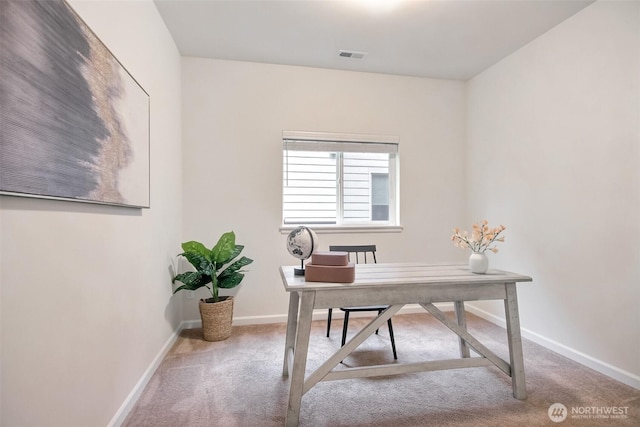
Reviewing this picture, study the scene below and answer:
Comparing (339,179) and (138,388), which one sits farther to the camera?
(339,179)

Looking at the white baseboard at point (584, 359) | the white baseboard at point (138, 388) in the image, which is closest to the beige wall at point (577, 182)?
the white baseboard at point (584, 359)

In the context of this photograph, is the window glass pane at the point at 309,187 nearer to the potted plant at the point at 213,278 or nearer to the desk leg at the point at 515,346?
the potted plant at the point at 213,278

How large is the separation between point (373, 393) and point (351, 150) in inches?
93.0

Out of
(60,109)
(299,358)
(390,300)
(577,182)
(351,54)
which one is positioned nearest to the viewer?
(60,109)

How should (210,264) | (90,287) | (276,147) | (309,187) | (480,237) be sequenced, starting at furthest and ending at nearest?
(309,187) < (276,147) < (210,264) < (480,237) < (90,287)

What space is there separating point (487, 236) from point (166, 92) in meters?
2.71

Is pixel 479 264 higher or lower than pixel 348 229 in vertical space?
lower

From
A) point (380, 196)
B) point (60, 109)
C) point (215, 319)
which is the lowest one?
point (215, 319)

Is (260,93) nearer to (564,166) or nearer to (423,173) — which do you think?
(423,173)

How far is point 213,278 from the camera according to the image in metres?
2.60

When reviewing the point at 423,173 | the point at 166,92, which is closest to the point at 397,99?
the point at 423,173

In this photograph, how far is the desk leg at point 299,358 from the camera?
5.13 feet

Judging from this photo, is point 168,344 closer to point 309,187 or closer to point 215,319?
point 215,319

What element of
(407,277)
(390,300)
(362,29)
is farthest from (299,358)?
(362,29)
